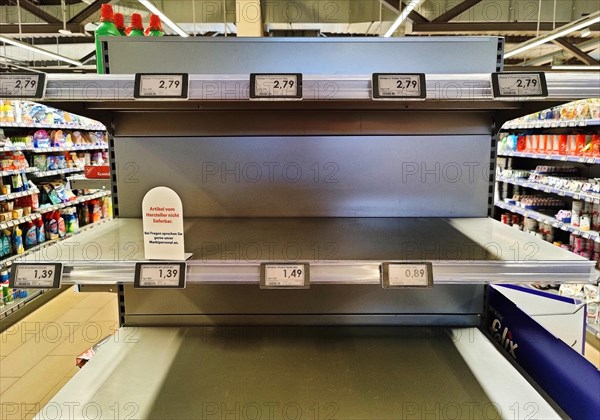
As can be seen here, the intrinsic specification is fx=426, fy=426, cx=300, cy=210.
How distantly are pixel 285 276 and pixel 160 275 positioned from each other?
0.27m

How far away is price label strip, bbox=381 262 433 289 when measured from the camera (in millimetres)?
899

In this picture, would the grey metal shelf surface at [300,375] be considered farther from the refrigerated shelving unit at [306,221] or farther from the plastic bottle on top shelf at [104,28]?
the plastic bottle on top shelf at [104,28]

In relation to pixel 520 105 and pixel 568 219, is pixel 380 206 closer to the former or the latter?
pixel 520 105

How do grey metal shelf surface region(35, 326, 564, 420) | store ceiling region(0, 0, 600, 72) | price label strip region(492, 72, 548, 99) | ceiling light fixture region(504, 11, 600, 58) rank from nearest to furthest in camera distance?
price label strip region(492, 72, 548, 99)
grey metal shelf surface region(35, 326, 564, 420)
ceiling light fixture region(504, 11, 600, 58)
store ceiling region(0, 0, 600, 72)

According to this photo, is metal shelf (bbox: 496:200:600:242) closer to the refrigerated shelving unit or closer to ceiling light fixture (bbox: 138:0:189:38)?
the refrigerated shelving unit

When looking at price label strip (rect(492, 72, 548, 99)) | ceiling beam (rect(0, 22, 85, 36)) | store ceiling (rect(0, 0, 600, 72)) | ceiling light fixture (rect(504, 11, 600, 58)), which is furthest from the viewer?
store ceiling (rect(0, 0, 600, 72))

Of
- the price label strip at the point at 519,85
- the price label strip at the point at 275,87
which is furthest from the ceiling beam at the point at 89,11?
the price label strip at the point at 519,85

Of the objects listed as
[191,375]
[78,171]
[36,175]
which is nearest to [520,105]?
[191,375]

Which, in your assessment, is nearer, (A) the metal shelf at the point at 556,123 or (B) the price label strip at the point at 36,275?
(B) the price label strip at the point at 36,275

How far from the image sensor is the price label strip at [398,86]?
0.88m

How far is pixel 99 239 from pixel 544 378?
3.89ft

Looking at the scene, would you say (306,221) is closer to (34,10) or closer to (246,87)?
(246,87)

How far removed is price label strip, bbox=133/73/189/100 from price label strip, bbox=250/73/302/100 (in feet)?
0.48

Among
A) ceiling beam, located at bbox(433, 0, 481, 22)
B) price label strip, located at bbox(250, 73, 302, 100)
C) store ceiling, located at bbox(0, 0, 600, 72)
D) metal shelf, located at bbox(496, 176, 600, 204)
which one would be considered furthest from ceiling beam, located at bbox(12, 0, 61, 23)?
metal shelf, located at bbox(496, 176, 600, 204)
